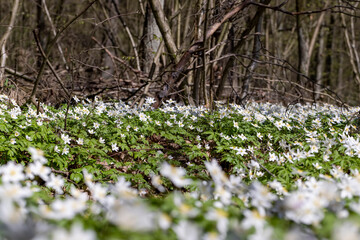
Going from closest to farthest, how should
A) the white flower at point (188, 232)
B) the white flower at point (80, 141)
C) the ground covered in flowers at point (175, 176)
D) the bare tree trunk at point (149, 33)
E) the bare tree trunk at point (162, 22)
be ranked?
the white flower at point (188, 232) → the ground covered in flowers at point (175, 176) → the white flower at point (80, 141) → the bare tree trunk at point (162, 22) → the bare tree trunk at point (149, 33)

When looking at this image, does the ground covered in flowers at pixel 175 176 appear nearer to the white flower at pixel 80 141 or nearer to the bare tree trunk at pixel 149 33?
the white flower at pixel 80 141

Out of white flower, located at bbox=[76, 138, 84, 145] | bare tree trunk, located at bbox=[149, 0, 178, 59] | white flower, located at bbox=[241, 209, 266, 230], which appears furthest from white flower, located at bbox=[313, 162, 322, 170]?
bare tree trunk, located at bbox=[149, 0, 178, 59]

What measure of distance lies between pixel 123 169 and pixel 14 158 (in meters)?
1.39

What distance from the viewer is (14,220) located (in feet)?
3.88

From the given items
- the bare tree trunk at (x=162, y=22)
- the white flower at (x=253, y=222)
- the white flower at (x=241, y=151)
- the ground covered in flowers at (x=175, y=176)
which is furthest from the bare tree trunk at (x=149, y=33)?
the white flower at (x=253, y=222)

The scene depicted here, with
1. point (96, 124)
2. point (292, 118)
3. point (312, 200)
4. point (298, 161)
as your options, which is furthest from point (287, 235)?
point (292, 118)

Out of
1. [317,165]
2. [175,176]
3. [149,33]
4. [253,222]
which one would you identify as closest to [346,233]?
[253,222]

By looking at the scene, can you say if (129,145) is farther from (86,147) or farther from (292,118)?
(292,118)

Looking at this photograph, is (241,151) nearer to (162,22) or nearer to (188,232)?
(188,232)

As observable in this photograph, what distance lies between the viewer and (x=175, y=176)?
1794mm

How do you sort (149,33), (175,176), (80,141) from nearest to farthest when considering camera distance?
(175,176) < (80,141) < (149,33)

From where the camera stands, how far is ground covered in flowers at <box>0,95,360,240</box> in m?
1.32

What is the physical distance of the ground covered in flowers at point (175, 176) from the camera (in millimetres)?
1319

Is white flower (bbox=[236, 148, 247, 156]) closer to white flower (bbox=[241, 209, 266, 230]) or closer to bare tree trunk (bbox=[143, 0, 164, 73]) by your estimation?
white flower (bbox=[241, 209, 266, 230])
